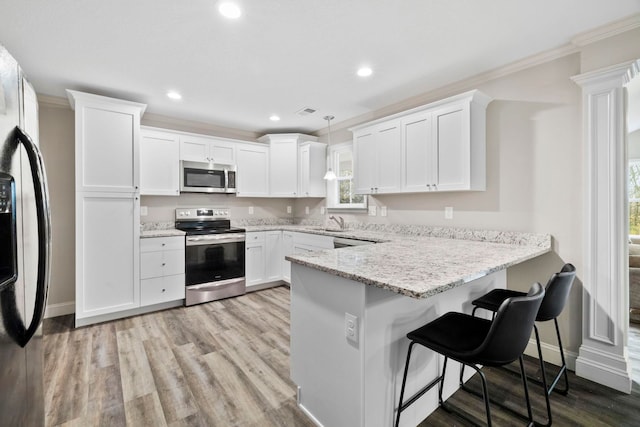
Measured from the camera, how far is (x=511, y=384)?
6.83ft

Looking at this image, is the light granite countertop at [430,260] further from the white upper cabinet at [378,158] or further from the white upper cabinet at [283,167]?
the white upper cabinet at [283,167]

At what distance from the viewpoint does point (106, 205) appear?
10.3 feet

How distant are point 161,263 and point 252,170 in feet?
6.09

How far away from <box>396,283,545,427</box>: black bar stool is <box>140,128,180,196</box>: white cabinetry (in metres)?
3.53

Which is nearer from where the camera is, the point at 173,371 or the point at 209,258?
the point at 173,371

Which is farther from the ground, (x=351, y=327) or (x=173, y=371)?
(x=351, y=327)

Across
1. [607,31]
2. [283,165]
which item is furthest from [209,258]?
[607,31]

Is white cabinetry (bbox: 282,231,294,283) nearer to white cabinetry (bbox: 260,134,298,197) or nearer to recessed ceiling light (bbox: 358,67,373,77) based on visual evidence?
white cabinetry (bbox: 260,134,298,197)

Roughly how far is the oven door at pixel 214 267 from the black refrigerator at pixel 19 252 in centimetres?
273

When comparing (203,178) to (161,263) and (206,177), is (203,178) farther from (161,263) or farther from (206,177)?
(161,263)

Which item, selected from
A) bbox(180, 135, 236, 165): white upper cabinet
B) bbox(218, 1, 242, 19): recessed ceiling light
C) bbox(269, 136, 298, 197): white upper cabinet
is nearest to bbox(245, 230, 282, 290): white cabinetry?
bbox(269, 136, 298, 197): white upper cabinet

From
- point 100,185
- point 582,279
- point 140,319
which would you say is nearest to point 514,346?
point 582,279

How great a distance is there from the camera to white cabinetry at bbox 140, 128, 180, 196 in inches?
144

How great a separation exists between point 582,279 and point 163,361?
3.30 meters
